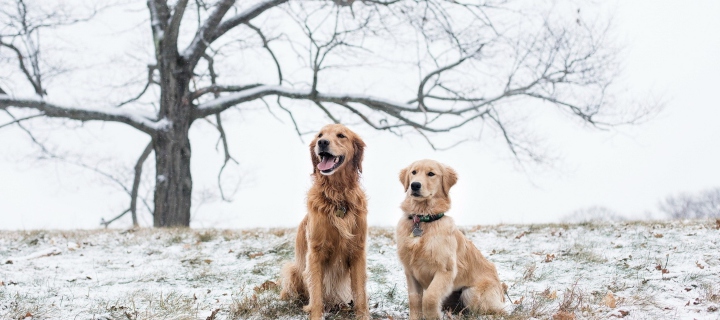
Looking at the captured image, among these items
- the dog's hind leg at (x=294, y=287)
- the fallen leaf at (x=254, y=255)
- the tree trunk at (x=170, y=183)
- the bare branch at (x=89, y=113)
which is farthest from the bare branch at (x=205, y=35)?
the dog's hind leg at (x=294, y=287)

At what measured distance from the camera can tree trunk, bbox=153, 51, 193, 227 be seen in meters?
12.0

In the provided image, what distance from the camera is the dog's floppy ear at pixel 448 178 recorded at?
4672 mm

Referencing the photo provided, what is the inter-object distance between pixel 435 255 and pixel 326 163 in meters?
1.14

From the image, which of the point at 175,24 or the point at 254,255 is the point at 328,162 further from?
the point at 175,24

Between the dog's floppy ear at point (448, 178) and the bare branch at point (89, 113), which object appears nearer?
the dog's floppy ear at point (448, 178)

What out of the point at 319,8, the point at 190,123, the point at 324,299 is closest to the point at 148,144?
the point at 190,123

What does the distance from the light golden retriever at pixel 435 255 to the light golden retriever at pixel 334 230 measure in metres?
0.38

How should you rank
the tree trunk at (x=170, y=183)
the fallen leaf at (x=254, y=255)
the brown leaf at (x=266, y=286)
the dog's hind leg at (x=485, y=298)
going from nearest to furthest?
1. the dog's hind leg at (x=485, y=298)
2. the brown leaf at (x=266, y=286)
3. the fallen leaf at (x=254, y=255)
4. the tree trunk at (x=170, y=183)

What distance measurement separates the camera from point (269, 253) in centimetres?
745

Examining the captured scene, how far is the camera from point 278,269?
6.51m

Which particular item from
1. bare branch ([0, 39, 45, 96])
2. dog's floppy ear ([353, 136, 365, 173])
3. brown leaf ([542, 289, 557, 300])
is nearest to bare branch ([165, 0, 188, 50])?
bare branch ([0, 39, 45, 96])

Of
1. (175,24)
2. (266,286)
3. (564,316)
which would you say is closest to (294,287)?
(266,286)

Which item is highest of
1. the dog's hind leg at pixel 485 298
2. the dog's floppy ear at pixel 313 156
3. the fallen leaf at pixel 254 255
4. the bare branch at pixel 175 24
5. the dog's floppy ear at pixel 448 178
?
the bare branch at pixel 175 24

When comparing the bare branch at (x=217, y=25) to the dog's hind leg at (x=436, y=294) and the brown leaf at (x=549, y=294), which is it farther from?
the dog's hind leg at (x=436, y=294)
